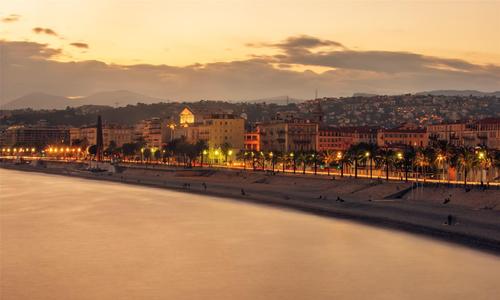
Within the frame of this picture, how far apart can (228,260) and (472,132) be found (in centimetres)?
8500

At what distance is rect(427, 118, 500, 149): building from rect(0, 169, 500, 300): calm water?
5903cm

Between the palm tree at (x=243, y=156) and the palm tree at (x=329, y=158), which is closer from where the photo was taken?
the palm tree at (x=329, y=158)

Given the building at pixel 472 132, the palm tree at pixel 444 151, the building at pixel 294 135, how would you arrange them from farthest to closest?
the building at pixel 294 135, the building at pixel 472 132, the palm tree at pixel 444 151

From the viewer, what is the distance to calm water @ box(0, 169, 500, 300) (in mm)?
33469

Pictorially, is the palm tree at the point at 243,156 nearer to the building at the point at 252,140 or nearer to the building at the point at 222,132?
the building at the point at 222,132

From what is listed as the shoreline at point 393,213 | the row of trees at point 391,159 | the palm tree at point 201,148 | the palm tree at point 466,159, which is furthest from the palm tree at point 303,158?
the palm tree at point 201,148

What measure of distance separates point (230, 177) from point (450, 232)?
5781cm

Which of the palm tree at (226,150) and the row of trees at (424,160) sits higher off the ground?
the palm tree at (226,150)

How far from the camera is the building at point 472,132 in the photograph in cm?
11088

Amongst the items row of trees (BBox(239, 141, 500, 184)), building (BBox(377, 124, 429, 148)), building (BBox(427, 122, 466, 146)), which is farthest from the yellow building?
row of trees (BBox(239, 141, 500, 184))

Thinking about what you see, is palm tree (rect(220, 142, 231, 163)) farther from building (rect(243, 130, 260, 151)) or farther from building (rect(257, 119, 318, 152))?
building (rect(257, 119, 318, 152))

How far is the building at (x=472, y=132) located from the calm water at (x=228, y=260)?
5903 centimetres

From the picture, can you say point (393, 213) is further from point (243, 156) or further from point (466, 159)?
point (243, 156)

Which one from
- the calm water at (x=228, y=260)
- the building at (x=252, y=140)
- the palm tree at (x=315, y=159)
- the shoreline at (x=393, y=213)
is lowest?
the calm water at (x=228, y=260)
